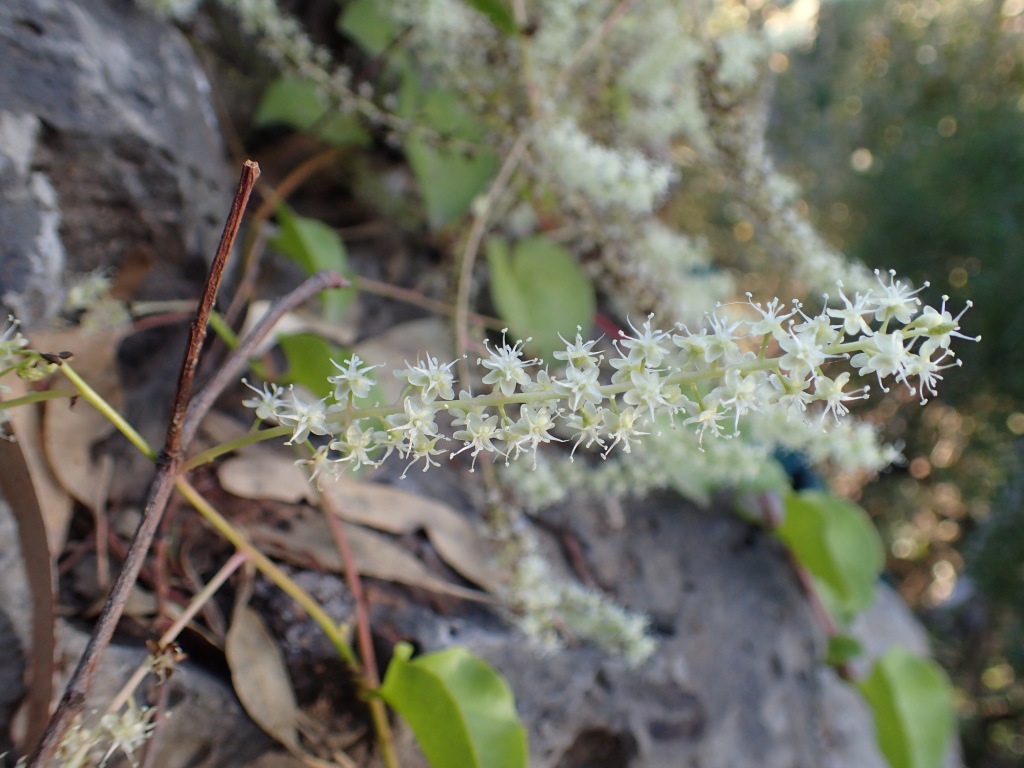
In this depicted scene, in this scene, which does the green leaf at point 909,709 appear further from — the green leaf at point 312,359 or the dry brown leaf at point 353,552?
the green leaf at point 312,359

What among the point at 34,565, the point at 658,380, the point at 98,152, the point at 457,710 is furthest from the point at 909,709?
the point at 98,152

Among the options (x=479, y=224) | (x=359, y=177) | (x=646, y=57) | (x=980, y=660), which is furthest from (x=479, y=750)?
(x=980, y=660)

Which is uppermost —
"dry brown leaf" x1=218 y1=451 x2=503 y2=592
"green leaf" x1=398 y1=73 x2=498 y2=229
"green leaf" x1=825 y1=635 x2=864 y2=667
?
"green leaf" x1=398 y1=73 x2=498 y2=229

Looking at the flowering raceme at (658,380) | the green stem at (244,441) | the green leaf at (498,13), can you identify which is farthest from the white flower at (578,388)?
the green leaf at (498,13)

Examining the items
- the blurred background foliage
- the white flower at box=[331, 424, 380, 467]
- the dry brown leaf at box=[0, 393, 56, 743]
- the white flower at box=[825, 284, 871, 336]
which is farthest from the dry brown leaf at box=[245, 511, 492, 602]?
the blurred background foliage

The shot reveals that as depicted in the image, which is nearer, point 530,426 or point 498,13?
point 530,426

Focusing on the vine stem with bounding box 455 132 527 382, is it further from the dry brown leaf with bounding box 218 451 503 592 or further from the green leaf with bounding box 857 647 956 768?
the green leaf with bounding box 857 647 956 768

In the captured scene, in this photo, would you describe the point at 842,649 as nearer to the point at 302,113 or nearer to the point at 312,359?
the point at 312,359
